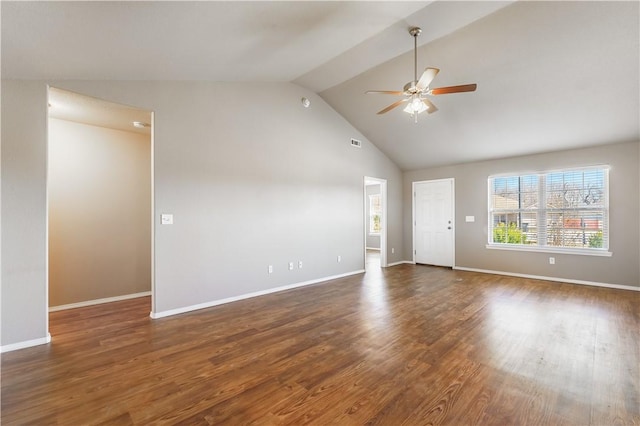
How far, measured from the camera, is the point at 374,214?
393 inches

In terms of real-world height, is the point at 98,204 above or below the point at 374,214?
above

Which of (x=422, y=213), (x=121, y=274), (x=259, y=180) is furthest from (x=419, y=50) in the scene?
(x=121, y=274)

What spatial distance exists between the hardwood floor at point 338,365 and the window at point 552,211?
4.82 feet

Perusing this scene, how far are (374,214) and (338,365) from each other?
7.97m

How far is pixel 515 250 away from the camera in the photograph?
5695 millimetres

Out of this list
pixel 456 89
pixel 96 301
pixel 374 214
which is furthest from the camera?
pixel 374 214

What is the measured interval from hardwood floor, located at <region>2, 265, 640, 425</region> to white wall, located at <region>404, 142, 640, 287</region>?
103cm

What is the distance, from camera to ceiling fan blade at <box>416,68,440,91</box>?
2.50m

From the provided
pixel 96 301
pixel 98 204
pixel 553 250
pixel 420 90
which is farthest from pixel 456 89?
pixel 96 301

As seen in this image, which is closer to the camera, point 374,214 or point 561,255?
point 561,255

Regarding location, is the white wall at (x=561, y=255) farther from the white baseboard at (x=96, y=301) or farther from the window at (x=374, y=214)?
the white baseboard at (x=96, y=301)

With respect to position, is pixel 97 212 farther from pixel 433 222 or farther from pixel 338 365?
pixel 433 222

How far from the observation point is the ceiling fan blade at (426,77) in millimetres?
2497

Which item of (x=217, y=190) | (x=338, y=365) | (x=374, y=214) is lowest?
(x=338, y=365)
